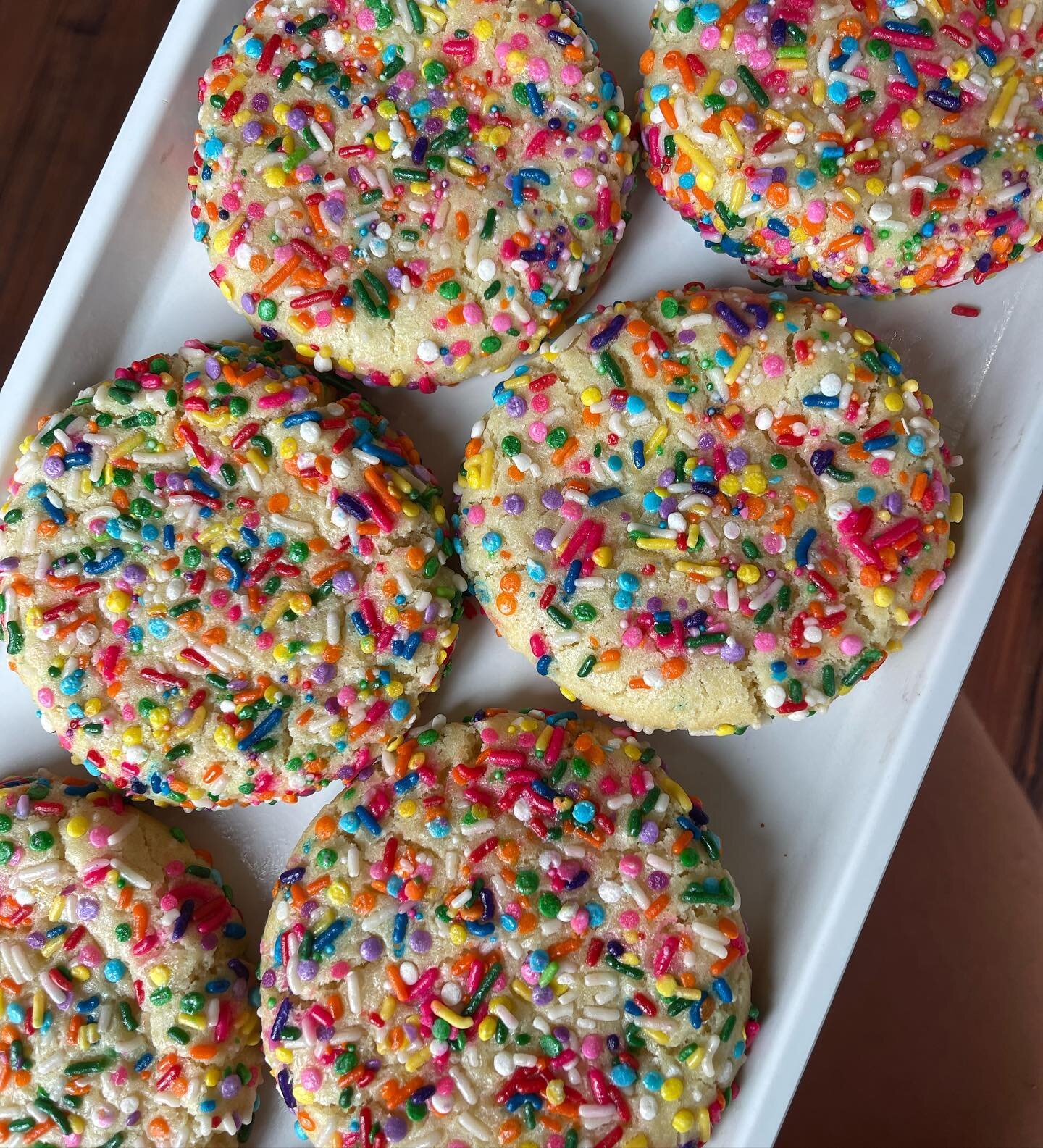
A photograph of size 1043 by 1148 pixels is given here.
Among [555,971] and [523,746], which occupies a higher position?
[523,746]

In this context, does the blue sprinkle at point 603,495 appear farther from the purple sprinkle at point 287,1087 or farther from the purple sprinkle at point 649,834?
the purple sprinkle at point 287,1087

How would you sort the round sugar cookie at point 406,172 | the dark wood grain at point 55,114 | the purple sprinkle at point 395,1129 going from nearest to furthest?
the purple sprinkle at point 395,1129 < the round sugar cookie at point 406,172 < the dark wood grain at point 55,114

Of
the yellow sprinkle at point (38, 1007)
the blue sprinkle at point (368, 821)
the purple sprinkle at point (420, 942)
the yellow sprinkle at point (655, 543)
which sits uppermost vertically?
the yellow sprinkle at point (655, 543)

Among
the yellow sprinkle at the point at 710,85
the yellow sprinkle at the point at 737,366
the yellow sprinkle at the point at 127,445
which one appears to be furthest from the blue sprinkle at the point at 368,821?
the yellow sprinkle at the point at 710,85

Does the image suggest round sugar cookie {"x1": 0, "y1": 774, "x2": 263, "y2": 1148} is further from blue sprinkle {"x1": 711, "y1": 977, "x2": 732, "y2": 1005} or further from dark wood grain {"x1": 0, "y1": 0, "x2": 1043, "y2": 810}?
dark wood grain {"x1": 0, "y1": 0, "x2": 1043, "y2": 810}

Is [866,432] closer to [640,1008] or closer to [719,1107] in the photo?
[640,1008]

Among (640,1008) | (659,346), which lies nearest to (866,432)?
(659,346)
